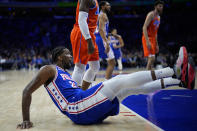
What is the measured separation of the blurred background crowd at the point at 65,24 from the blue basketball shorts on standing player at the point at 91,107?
603 inches

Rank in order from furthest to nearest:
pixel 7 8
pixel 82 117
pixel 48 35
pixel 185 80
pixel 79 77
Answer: pixel 48 35 → pixel 7 8 → pixel 79 77 → pixel 82 117 → pixel 185 80

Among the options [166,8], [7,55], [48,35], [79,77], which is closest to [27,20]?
[48,35]

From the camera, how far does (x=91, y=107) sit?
5.83 feet

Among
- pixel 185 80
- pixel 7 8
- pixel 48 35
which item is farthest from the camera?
pixel 48 35

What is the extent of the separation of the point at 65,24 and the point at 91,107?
20.0m

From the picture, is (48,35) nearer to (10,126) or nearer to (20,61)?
(20,61)

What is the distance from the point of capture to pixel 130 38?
2025cm

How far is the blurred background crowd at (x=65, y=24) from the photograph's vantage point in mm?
17891

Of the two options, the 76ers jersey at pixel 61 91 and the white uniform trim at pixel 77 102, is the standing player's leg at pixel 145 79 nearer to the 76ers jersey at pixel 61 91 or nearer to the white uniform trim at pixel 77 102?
the white uniform trim at pixel 77 102

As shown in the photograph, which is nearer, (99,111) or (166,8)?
(99,111)

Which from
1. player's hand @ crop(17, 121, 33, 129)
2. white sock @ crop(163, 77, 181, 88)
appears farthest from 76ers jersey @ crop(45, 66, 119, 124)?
white sock @ crop(163, 77, 181, 88)

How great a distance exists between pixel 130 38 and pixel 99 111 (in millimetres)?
18917

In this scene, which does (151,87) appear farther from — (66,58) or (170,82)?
(66,58)

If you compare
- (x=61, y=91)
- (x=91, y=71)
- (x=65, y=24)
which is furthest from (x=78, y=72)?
(x=65, y=24)
